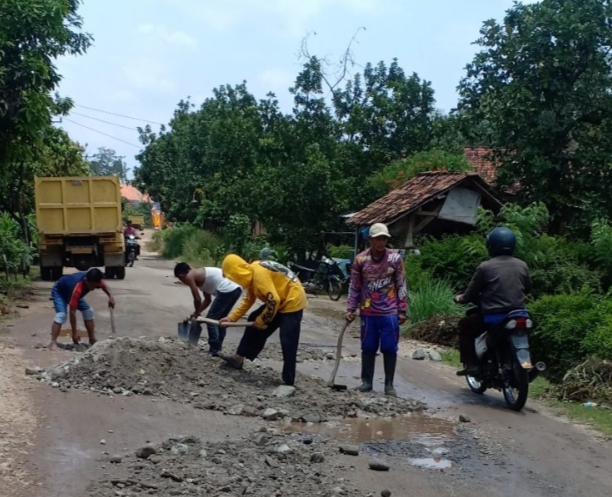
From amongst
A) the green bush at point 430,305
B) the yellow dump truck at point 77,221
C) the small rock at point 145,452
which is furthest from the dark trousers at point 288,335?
the yellow dump truck at point 77,221

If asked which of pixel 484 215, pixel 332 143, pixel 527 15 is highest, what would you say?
pixel 527 15

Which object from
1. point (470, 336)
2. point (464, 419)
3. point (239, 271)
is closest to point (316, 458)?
point (464, 419)

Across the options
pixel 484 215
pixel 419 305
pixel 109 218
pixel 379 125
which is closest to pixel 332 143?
pixel 379 125

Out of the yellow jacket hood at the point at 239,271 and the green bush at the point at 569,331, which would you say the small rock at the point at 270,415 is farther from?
the green bush at the point at 569,331

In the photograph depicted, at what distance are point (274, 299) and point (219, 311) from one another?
1.94m

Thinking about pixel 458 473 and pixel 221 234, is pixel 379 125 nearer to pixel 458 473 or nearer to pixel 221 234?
pixel 221 234

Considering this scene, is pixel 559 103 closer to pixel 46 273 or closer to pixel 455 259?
pixel 455 259

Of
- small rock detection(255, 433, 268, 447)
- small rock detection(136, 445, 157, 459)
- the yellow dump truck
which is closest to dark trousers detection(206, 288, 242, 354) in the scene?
small rock detection(255, 433, 268, 447)

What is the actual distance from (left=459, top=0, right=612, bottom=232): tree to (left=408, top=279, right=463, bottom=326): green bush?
5941mm

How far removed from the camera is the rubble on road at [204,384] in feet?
25.6

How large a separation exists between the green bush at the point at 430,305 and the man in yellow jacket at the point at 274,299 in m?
5.77

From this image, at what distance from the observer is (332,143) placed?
27.3m

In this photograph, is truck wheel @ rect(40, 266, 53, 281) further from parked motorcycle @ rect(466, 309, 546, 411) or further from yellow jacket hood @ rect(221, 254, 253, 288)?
parked motorcycle @ rect(466, 309, 546, 411)

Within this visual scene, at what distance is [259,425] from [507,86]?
1441cm
